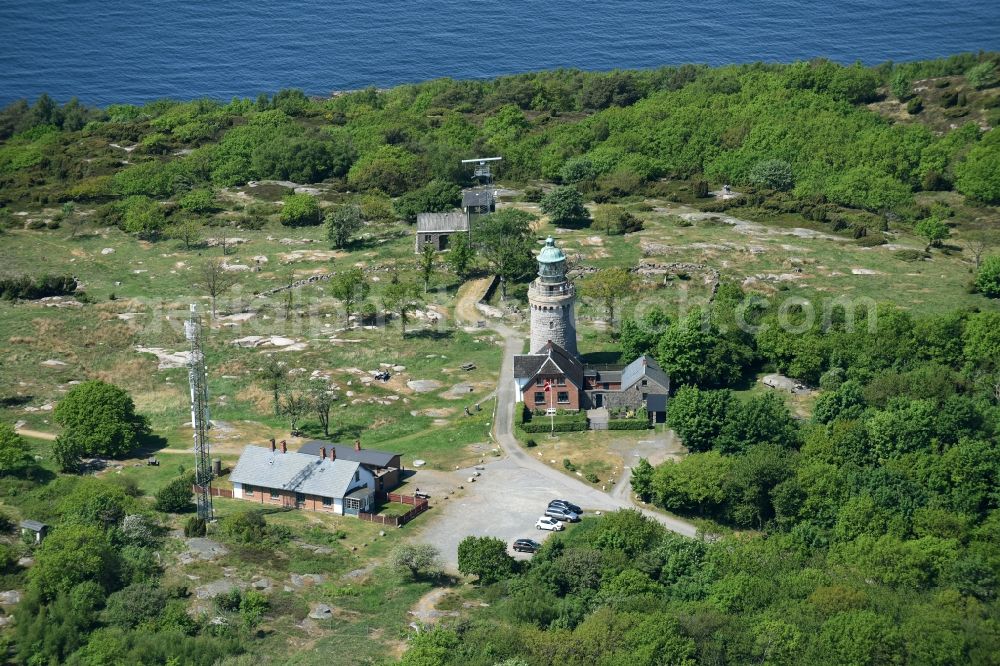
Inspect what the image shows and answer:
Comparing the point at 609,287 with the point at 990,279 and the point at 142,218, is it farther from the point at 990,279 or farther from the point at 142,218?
the point at 142,218

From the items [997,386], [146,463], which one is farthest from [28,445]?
[997,386]

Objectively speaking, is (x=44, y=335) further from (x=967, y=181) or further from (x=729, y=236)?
(x=967, y=181)

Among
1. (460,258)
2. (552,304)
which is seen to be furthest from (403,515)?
(460,258)

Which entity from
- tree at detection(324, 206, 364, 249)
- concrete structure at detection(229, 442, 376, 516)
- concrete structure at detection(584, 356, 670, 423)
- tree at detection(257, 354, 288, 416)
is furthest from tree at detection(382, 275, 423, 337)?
concrete structure at detection(229, 442, 376, 516)

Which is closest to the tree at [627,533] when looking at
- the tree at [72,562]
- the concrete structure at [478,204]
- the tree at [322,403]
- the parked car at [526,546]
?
the parked car at [526,546]

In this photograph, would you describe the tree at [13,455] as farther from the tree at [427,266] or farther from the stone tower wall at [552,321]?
the tree at [427,266]
